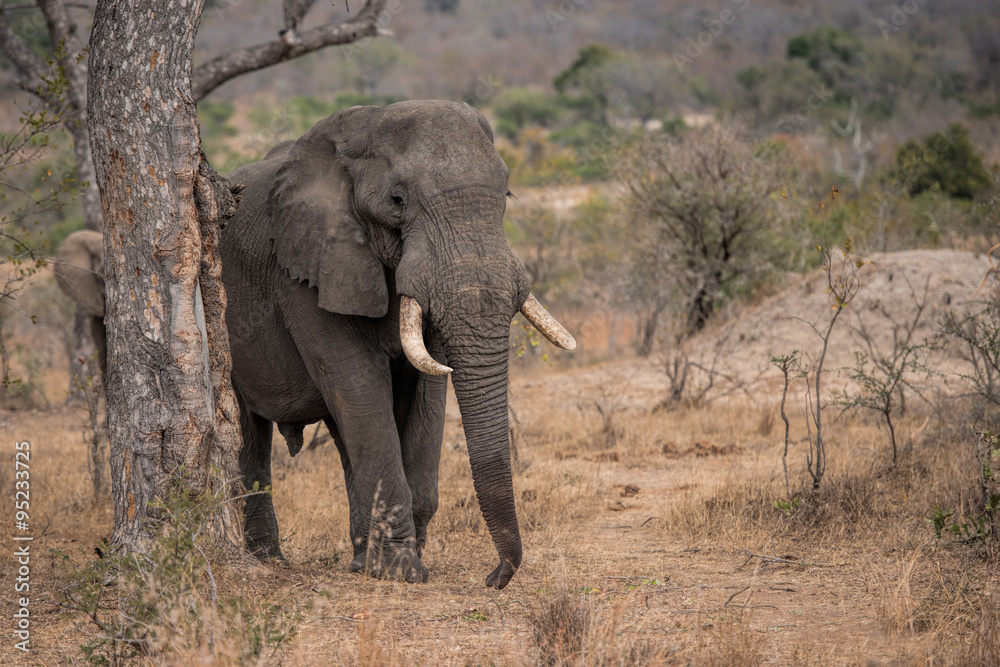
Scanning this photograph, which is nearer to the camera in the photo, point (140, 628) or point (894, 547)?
point (140, 628)

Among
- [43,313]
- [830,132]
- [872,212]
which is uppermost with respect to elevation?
[830,132]

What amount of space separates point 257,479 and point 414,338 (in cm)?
219

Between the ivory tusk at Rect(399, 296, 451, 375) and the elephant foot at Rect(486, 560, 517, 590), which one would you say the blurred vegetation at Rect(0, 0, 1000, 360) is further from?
the elephant foot at Rect(486, 560, 517, 590)

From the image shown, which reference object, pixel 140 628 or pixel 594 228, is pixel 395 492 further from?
pixel 594 228

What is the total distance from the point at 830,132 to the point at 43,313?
27832 millimetres

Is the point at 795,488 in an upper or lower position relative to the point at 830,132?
lower

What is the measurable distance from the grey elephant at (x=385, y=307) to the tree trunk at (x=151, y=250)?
0.77 metres

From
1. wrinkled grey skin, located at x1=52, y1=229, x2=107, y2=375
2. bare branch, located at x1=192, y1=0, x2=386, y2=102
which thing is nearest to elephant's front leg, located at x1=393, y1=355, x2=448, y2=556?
wrinkled grey skin, located at x1=52, y1=229, x2=107, y2=375

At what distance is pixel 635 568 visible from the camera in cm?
541

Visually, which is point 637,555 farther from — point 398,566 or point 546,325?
point 546,325

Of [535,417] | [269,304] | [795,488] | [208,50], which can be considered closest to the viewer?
[269,304]

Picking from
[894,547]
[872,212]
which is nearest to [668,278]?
[872,212]

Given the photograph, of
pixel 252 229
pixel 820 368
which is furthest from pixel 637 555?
pixel 252 229

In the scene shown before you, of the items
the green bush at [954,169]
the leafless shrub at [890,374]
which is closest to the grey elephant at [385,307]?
the leafless shrub at [890,374]
